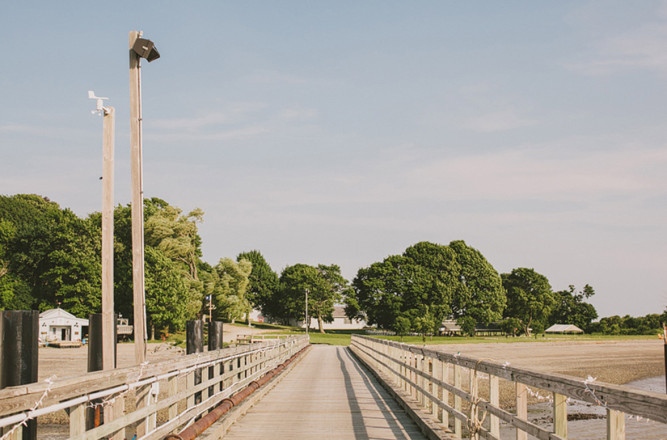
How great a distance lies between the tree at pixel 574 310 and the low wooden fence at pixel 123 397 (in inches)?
5932

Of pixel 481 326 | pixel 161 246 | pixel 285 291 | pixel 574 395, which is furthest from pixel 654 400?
pixel 481 326

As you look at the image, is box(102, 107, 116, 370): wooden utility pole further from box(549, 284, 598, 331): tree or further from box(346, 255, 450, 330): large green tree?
box(549, 284, 598, 331): tree

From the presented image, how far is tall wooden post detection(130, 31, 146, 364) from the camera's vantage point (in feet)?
40.4

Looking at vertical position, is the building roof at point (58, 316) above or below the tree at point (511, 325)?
above

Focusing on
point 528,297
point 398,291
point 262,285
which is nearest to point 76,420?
point 398,291

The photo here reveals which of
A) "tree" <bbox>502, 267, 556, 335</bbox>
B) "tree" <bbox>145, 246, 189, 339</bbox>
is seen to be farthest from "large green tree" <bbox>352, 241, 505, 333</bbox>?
"tree" <bbox>145, 246, 189, 339</bbox>

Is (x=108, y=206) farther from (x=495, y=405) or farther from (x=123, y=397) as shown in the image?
(x=495, y=405)

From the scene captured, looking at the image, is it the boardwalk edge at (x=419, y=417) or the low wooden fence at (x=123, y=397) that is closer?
the low wooden fence at (x=123, y=397)

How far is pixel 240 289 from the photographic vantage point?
8600 cm

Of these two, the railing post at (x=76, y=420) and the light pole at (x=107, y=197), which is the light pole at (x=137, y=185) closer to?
the light pole at (x=107, y=197)

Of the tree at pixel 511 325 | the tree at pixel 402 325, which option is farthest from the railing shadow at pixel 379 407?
the tree at pixel 511 325

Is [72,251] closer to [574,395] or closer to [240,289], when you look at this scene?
[240,289]

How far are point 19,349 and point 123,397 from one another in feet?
7.40

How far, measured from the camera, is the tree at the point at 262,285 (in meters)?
133
